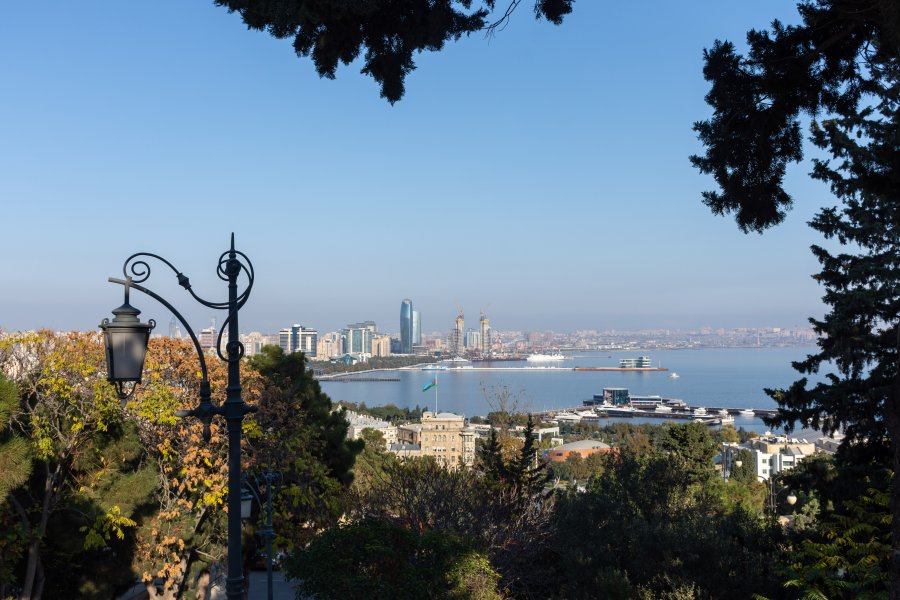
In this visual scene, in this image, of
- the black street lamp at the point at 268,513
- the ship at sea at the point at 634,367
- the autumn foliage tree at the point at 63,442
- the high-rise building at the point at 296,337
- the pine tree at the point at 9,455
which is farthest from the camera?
the ship at sea at the point at 634,367

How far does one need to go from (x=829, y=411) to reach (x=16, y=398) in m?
9.56

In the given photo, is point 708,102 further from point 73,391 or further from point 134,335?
point 73,391

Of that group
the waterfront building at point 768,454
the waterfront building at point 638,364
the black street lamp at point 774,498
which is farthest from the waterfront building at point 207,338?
the waterfront building at point 638,364

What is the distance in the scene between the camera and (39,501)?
32.4ft

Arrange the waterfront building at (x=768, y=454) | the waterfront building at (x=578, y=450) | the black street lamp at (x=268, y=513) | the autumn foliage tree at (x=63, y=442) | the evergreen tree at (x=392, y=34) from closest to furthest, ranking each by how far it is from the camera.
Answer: the evergreen tree at (x=392, y=34) < the black street lamp at (x=268, y=513) < the autumn foliage tree at (x=63, y=442) < the waterfront building at (x=578, y=450) < the waterfront building at (x=768, y=454)

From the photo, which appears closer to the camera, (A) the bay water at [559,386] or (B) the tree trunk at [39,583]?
(B) the tree trunk at [39,583]

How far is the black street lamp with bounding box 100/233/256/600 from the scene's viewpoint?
344cm

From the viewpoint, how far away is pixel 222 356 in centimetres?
388

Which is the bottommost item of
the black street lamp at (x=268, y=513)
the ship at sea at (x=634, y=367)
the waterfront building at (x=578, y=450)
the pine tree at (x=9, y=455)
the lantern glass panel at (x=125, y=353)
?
the waterfront building at (x=578, y=450)

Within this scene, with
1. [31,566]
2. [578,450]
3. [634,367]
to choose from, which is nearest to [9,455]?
[31,566]

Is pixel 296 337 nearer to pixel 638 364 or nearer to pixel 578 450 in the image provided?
pixel 638 364

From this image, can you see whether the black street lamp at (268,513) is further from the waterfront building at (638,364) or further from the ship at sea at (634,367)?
the waterfront building at (638,364)

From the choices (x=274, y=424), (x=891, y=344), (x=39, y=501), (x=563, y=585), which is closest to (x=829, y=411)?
(x=891, y=344)

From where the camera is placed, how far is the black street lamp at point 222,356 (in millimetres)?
3438
